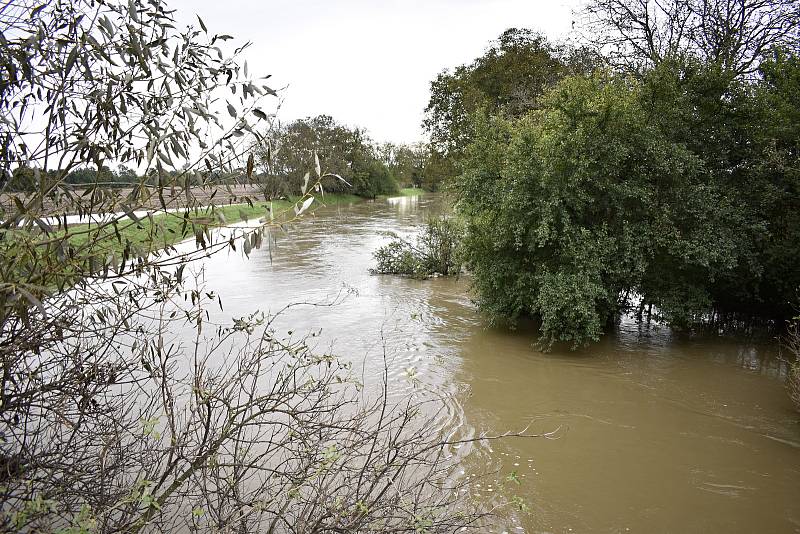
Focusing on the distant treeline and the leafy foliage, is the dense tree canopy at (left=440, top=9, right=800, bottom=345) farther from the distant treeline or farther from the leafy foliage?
the distant treeline

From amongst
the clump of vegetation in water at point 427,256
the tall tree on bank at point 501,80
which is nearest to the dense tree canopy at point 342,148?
the tall tree on bank at point 501,80

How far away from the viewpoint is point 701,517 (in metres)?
5.41

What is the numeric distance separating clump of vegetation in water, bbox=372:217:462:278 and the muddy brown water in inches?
105

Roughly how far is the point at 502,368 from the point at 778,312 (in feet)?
21.4

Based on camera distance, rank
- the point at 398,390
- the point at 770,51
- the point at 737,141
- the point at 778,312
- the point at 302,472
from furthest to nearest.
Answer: the point at 770,51 → the point at 778,312 → the point at 737,141 → the point at 398,390 → the point at 302,472

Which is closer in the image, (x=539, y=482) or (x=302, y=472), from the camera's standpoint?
(x=302, y=472)

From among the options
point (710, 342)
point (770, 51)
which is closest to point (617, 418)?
point (710, 342)

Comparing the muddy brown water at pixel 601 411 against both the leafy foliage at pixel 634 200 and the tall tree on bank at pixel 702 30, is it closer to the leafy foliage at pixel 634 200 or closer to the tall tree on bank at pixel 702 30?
the leafy foliage at pixel 634 200

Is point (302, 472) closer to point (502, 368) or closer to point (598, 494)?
point (598, 494)

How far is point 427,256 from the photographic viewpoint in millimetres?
17062

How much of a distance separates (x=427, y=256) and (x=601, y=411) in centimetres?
976

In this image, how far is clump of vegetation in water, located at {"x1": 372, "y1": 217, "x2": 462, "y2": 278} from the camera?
1673 centimetres

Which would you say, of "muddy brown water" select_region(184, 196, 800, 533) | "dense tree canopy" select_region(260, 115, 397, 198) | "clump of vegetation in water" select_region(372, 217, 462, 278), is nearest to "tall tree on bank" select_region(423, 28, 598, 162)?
"clump of vegetation in water" select_region(372, 217, 462, 278)

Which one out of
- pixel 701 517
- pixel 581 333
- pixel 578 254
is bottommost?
pixel 701 517
